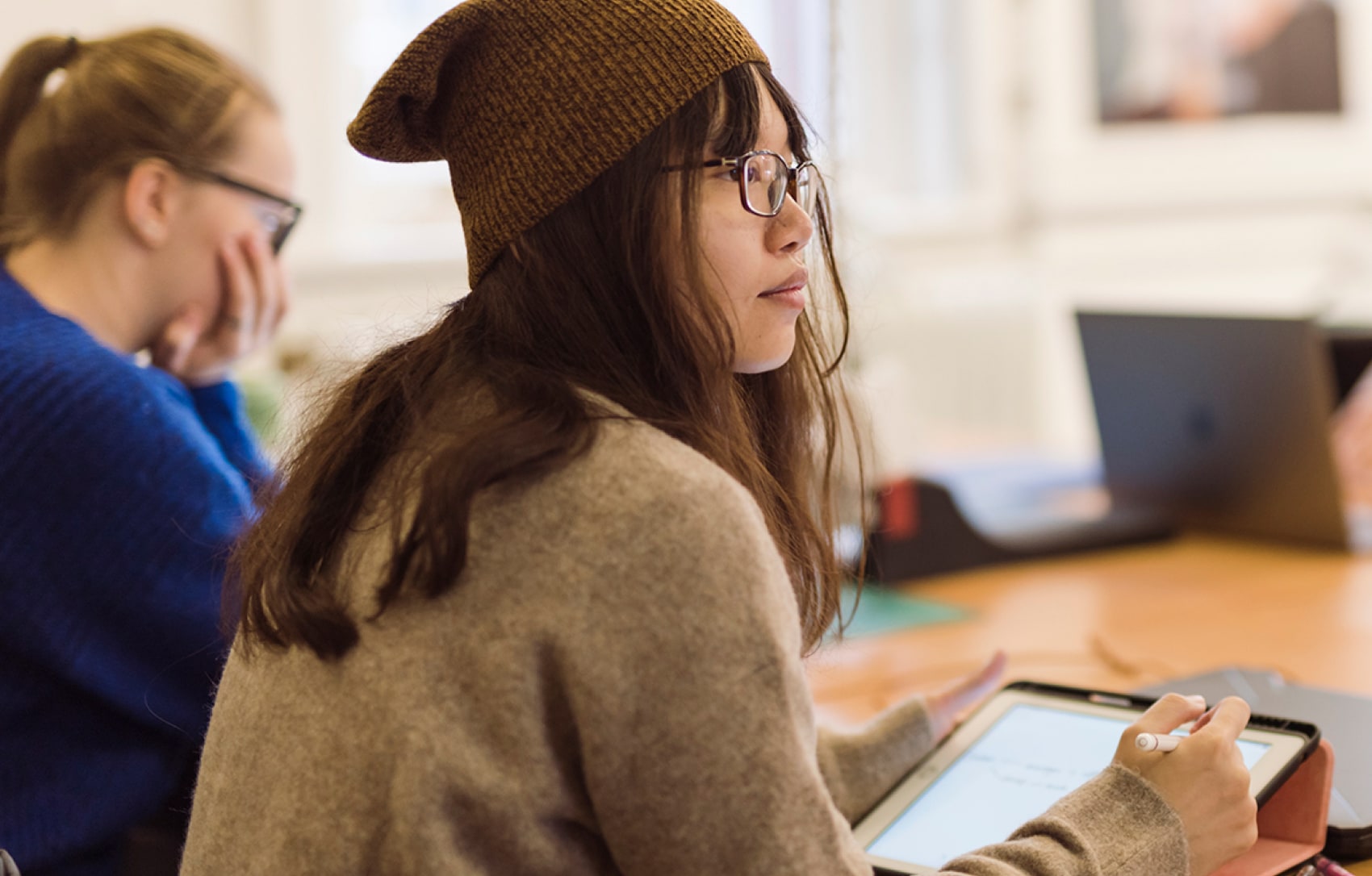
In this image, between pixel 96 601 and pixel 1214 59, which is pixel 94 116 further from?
pixel 1214 59

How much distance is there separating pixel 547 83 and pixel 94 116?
2.39 feet

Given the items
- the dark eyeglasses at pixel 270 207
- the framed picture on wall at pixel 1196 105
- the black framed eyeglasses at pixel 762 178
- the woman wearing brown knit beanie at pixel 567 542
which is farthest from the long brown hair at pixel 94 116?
the framed picture on wall at pixel 1196 105

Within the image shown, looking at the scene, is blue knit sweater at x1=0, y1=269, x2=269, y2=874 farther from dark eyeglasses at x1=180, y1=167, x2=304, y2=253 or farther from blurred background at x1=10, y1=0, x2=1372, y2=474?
blurred background at x1=10, y1=0, x2=1372, y2=474

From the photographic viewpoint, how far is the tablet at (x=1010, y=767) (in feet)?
3.05

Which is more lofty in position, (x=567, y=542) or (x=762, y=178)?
(x=762, y=178)

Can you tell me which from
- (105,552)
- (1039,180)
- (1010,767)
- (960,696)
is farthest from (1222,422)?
(1039,180)

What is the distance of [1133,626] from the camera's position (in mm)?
1606

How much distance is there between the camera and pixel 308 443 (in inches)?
34.8

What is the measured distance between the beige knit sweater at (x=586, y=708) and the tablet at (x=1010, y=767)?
24 cm

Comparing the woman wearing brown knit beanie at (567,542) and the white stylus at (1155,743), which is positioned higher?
the woman wearing brown knit beanie at (567,542)

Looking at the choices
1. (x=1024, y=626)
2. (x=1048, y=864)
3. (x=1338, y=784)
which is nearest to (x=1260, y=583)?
(x=1024, y=626)

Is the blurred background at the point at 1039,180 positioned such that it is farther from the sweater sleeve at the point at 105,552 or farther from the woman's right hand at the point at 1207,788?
the woman's right hand at the point at 1207,788

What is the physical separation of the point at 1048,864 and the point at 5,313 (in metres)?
1.00

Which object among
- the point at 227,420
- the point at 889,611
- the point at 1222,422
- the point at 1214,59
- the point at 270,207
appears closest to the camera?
the point at 270,207
